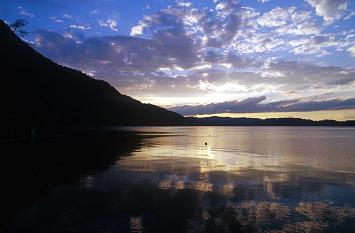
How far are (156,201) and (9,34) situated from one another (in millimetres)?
207265

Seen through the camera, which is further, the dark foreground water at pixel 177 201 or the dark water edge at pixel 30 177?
the dark water edge at pixel 30 177

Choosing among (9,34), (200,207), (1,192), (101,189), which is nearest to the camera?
(200,207)

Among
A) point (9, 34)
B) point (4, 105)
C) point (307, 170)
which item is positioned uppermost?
point (9, 34)

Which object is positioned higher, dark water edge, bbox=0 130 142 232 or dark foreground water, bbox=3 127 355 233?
dark water edge, bbox=0 130 142 232

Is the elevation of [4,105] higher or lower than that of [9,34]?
lower

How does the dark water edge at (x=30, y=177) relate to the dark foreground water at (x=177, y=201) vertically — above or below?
above

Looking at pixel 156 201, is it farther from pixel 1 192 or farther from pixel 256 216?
pixel 1 192

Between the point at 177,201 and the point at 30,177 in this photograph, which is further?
the point at 30,177

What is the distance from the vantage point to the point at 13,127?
6712cm

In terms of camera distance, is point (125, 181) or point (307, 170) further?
point (307, 170)

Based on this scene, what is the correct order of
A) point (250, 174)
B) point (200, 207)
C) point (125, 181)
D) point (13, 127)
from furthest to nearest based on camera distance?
point (13, 127)
point (250, 174)
point (125, 181)
point (200, 207)

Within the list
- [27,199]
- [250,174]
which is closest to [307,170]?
[250,174]

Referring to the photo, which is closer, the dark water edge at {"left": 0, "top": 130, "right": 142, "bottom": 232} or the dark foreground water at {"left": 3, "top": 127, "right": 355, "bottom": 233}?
the dark foreground water at {"left": 3, "top": 127, "right": 355, "bottom": 233}

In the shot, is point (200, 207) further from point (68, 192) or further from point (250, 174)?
point (250, 174)
